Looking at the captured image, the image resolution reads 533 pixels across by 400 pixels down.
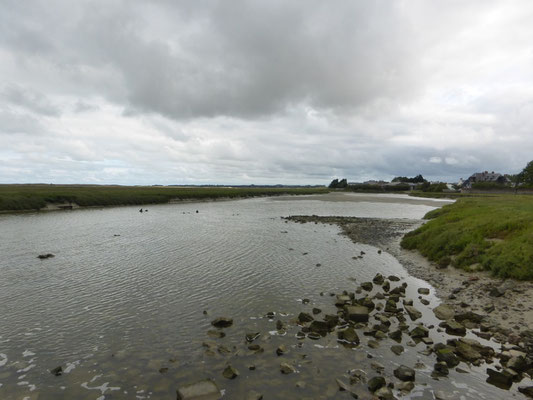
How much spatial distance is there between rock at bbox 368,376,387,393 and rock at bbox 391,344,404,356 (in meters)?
2.33

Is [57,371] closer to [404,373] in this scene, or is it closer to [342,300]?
[404,373]

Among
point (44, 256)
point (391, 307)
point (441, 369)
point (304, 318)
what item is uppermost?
point (44, 256)

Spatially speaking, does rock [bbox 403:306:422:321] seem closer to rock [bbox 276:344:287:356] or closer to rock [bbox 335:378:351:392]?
rock [bbox 335:378:351:392]

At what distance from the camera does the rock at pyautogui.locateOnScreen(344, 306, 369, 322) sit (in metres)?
14.6

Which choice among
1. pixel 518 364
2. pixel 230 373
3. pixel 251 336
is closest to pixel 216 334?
pixel 251 336

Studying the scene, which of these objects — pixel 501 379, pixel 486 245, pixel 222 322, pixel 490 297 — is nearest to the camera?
pixel 501 379

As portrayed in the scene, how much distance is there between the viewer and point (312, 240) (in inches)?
1497

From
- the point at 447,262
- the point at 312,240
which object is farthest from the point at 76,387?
the point at 312,240

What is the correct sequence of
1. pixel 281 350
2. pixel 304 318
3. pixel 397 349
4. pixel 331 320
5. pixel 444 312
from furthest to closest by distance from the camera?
pixel 444 312, pixel 304 318, pixel 331 320, pixel 397 349, pixel 281 350

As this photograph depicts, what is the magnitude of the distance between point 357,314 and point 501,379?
19.0 ft

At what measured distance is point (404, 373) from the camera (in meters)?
10.2

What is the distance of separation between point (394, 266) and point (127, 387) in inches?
870

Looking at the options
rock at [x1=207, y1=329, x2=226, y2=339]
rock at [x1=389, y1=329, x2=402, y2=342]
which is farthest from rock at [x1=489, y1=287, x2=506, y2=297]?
rock at [x1=207, y1=329, x2=226, y2=339]

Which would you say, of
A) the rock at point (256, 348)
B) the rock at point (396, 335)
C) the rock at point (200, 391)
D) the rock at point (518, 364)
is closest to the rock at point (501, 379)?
the rock at point (518, 364)
